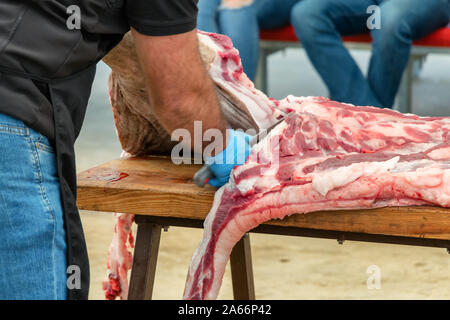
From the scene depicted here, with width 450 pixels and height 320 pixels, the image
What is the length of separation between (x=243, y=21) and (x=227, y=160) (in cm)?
257

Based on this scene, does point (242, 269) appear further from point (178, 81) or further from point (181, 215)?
point (178, 81)

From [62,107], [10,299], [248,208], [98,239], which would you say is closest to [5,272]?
[10,299]

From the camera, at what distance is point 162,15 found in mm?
1414

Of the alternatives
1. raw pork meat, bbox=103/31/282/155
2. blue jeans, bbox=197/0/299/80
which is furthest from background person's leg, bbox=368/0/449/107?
raw pork meat, bbox=103/31/282/155

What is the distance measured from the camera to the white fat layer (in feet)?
5.61

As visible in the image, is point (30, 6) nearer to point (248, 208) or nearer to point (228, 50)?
point (248, 208)

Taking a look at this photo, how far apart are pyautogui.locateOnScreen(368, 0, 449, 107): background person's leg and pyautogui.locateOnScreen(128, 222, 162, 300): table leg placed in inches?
93.5

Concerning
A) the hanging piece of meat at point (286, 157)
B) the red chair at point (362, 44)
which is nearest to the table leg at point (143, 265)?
the hanging piece of meat at point (286, 157)

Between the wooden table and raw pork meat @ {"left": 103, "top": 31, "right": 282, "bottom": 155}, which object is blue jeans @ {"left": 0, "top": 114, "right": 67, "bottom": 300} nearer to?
the wooden table

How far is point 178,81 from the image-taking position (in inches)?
61.9

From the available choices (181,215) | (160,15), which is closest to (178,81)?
(160,15)

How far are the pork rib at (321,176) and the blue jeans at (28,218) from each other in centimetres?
52

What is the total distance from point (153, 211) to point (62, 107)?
0.57 m

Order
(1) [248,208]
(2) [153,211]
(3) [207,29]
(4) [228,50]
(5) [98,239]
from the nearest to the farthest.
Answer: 1. (1) [248,208]
2. (2) [153,211]
3. (4) [228,50]
4. (5) [98,239]
5. (3) [207,29]
